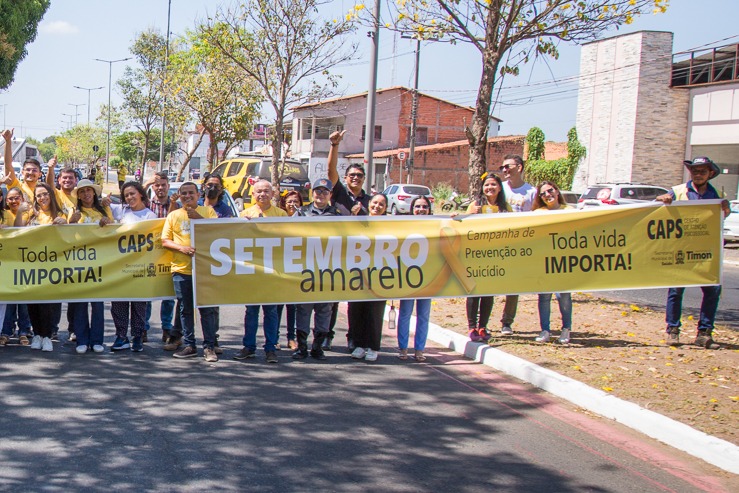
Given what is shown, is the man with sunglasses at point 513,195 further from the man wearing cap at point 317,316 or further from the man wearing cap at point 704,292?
the man wearing cap at point 317,316

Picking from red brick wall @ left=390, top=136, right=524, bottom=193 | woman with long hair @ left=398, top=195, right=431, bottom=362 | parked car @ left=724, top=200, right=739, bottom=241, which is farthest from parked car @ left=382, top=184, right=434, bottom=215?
woman with long hair @ left=398, top=195, right=431, bottom=362

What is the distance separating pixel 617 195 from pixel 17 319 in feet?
83.6

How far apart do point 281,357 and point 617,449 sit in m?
3.73

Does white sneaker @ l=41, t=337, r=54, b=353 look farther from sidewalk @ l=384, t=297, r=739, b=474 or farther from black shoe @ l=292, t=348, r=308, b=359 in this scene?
sidewalk @ l=384, t=297, r=739, b=474

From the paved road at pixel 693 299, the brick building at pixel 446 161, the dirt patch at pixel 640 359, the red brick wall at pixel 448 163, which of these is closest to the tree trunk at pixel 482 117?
the dirt patch at pixel 640 359

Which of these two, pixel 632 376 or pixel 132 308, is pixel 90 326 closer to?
pixel 132 308

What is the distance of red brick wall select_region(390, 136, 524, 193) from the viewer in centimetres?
5869

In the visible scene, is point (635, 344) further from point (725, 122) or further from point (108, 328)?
point (725, 122)

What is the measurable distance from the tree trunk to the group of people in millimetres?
3339

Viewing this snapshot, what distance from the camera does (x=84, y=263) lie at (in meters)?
8.66

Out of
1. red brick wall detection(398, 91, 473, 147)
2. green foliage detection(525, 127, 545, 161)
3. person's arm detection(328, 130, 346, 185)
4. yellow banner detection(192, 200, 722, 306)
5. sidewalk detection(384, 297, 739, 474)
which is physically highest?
red brick wall detection(398, 91, 473, 147)

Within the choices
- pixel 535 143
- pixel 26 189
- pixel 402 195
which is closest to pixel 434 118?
pixel 535 143

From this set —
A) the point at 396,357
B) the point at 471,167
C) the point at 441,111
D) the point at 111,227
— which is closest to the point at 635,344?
the point at 396,357

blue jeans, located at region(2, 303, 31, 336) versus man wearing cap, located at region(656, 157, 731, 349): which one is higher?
man wearing cap, located at region(656, 157, 731, 349)
